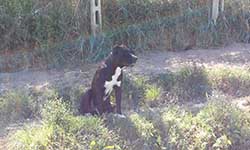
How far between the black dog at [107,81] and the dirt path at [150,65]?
1.21 m

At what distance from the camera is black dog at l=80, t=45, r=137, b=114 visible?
4.91 metres

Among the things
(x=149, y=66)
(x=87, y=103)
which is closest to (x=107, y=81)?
(x=87, y=103)

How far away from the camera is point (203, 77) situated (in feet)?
21.4

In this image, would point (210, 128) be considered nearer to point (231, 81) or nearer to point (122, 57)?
point (122, 57)

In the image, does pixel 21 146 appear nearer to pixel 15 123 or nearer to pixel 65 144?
pixel 65 144

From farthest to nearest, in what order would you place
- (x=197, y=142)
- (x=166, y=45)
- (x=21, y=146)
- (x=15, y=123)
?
(x=166, y=45) → (x=15, y=123) → (x=197, y=142) → (x=21, y=146)

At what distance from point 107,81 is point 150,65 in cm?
234

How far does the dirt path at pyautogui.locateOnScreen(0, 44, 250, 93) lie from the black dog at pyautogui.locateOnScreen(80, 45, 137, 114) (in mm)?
1213

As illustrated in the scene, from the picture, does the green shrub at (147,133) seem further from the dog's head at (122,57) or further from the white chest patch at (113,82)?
the dog's head at (122,57)

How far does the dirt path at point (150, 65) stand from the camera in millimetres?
6719

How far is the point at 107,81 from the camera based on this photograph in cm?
503

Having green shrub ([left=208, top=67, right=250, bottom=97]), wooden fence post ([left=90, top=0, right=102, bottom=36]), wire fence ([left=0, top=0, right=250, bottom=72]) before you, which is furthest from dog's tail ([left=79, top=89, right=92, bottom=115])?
wooden fence post ([left=90, top=0, right=102, bottom=36])

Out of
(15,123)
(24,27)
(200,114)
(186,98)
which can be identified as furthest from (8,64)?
(200,114)

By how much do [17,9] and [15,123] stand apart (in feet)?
9.19
